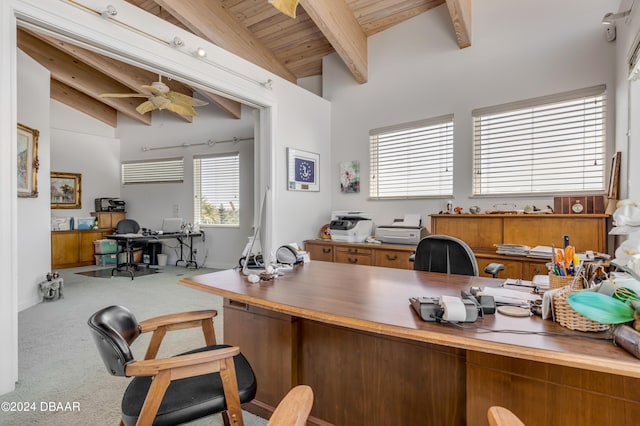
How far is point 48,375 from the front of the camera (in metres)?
2.33

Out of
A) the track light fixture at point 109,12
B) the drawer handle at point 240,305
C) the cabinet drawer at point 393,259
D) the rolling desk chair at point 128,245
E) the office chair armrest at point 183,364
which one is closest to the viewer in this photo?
the office chair armrest at point 183,364

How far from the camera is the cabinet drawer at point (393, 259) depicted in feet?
12.1

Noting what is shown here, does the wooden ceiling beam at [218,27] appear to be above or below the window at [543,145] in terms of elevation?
above

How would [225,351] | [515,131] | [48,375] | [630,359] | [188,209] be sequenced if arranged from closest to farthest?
[630,359], [225,351], [48,375], [515,131], [188,209]

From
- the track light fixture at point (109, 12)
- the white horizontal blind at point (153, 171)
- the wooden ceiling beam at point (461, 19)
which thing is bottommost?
the white horizontal blind at point (153, 171)

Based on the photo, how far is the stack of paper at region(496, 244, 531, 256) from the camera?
9.71ft

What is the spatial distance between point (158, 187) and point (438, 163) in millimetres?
6012

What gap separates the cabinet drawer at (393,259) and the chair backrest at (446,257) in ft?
3.67

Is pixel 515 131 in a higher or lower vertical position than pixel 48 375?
higher

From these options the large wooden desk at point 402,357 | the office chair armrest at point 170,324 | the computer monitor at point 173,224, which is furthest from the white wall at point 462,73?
the computer monitor at point 173,224

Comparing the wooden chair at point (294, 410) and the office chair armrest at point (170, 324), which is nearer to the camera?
the wooden chair at point (294, 410)

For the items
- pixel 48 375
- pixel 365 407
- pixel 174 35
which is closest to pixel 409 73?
pixel 174 35

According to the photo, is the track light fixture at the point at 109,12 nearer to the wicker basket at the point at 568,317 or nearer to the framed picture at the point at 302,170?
the framed picture at the point at 302,170

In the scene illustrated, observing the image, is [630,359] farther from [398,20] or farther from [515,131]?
[398,20]
